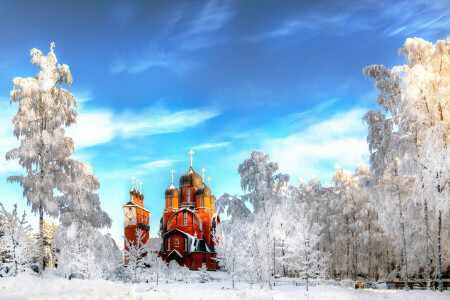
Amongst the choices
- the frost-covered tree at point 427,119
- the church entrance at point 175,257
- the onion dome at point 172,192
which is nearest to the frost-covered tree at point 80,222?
the frost-covered tree at point 427,119

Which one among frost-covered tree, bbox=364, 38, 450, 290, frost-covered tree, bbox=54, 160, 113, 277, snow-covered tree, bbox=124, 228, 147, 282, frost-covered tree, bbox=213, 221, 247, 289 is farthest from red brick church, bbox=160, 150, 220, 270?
frost-covered tree, bbox=364, 38, 450, 290

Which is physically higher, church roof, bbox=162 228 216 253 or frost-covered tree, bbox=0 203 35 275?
frost-covered tree, bbox=0 203 35 275

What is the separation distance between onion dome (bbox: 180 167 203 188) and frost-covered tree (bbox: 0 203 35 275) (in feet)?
116

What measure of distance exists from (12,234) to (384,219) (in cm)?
2271

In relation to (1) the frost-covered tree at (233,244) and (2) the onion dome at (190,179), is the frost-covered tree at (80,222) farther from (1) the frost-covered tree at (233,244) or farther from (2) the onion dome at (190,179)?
(2) the onion dome at (190,179)

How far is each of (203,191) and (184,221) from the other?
5301mm

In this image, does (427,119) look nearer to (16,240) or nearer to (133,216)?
(16,240)

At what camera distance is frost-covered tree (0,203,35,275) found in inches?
839

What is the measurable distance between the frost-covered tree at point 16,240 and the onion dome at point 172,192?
121 feet

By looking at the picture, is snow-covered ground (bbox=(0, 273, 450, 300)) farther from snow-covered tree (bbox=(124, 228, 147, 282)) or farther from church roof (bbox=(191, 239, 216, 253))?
church roof (bbox=(191, 239, 216, 253))

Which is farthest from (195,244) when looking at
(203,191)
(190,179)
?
(190,179)

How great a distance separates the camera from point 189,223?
53.5m

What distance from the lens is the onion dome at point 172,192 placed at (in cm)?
5938

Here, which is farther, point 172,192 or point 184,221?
point 172,192
